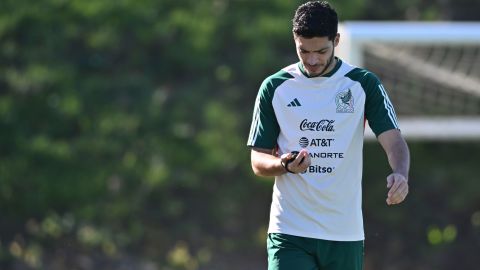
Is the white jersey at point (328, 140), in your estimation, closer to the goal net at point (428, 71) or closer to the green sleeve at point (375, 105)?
the green sleeve at point (375, 105)

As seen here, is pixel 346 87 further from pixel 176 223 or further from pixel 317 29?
pixel 176 223

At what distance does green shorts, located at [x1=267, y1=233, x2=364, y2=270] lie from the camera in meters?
4.75

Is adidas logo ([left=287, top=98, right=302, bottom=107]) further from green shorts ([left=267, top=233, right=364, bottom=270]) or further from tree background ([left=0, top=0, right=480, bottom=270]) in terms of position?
tree background ([left=0, top=0, right=480, bottom=270])

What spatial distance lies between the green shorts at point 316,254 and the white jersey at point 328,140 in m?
0.03

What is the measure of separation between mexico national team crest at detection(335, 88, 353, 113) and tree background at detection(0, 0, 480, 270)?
17.8 feet

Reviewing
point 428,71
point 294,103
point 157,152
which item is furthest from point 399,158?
point 157,152

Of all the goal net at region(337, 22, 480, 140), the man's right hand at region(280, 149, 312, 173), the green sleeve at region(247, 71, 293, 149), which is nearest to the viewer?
the man's right hand at region(280, 149, 312, 173)

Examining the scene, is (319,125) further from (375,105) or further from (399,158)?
(399,158)

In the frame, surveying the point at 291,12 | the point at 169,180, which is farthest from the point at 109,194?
the point at 291,12

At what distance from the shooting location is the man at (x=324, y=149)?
15.5 feet

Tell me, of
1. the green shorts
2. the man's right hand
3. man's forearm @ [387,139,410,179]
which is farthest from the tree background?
the man's right hand

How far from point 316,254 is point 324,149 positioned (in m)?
0.48

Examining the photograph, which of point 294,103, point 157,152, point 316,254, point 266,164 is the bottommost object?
point 157,152

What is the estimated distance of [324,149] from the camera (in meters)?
4.75
